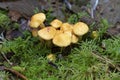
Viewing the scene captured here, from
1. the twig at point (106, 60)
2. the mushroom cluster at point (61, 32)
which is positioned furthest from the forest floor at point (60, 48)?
the mushroom cluster at point (61, 32)

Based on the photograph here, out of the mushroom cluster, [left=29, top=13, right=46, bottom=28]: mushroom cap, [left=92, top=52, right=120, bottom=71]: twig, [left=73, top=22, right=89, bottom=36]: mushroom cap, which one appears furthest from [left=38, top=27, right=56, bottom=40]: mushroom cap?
[left=92, top=52, right=120, bottom=71]: twig

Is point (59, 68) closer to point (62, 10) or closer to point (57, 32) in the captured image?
point (57, 32)

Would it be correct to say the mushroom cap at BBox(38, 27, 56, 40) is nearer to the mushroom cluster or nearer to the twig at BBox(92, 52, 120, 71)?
the mushroom cluster

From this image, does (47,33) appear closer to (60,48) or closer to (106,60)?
(60,48)

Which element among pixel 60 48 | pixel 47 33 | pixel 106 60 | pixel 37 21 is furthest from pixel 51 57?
pixel 106 60

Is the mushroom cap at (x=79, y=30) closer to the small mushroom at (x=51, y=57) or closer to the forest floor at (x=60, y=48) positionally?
the forest floor at (x=60, y=48)

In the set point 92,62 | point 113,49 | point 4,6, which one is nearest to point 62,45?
point 92,62
